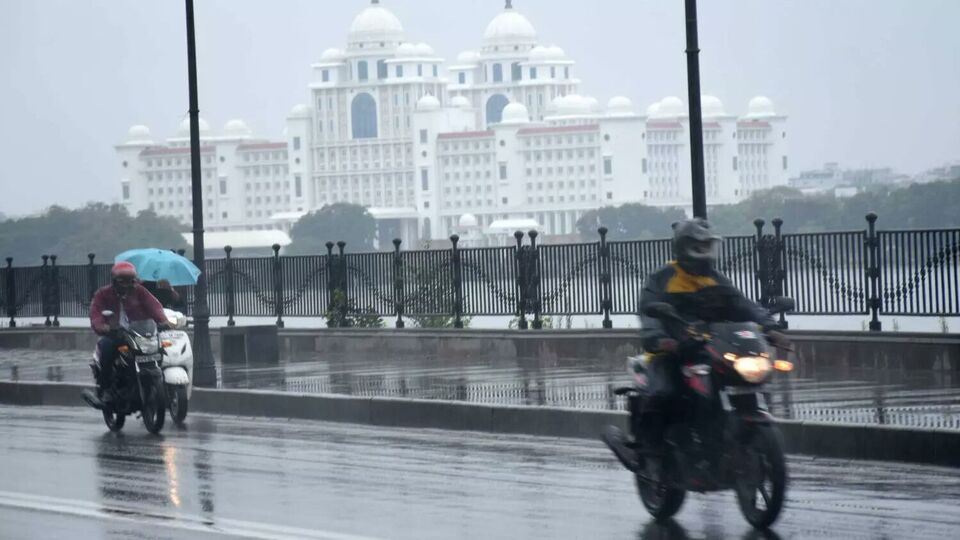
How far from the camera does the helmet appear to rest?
56.1ft

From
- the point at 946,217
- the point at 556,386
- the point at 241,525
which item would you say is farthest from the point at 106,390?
the point at 946,217

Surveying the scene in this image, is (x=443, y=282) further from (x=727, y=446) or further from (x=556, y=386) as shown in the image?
(x=727, y=446)

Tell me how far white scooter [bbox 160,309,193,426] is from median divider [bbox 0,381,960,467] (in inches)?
28.8

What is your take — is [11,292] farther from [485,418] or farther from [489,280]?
[485,418]

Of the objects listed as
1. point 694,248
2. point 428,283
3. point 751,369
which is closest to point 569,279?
point 428,283

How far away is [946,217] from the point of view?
14200 cm

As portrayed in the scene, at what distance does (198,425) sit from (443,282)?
10.0m

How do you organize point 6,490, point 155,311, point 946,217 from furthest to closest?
1. point 946,217
2. point 155,311
3. point 6,490

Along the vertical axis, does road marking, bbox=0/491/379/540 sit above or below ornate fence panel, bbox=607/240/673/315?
below

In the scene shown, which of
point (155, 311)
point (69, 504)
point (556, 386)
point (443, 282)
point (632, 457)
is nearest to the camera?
point (632, 457)

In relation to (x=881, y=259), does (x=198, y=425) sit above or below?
below

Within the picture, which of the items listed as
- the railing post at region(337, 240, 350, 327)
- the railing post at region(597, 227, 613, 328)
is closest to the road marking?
the railing post at region(597, 227, 613, 328)

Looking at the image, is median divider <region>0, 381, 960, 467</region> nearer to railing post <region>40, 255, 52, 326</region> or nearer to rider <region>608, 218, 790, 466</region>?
rider <region>608, 218, 790, 466</region>

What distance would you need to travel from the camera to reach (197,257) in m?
21.8
